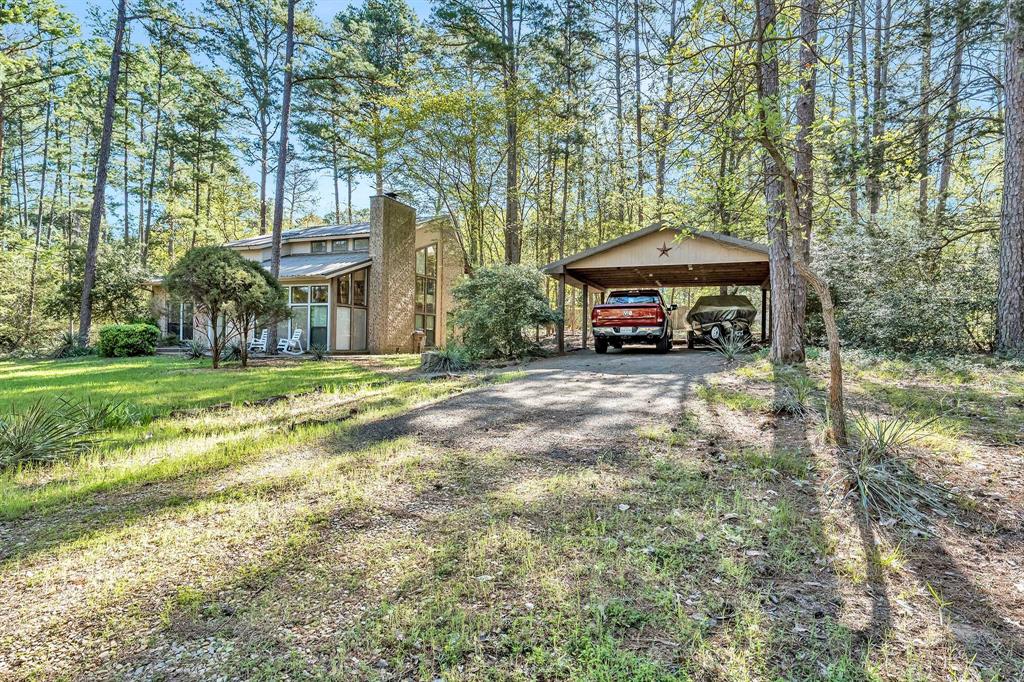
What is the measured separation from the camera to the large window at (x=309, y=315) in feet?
57.2

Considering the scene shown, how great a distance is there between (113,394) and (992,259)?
16.2 meters

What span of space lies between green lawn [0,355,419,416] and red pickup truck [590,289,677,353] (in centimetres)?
562

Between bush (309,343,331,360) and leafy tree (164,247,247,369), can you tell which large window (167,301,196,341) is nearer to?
bush (309,343,331,360)

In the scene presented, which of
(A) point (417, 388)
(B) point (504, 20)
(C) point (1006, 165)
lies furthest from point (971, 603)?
(B) point (504, 20)

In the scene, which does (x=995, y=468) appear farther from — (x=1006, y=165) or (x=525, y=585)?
(x=1006, y=165)

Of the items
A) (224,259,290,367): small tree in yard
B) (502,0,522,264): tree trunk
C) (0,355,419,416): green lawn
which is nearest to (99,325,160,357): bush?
(0,355,419,416): green lawn

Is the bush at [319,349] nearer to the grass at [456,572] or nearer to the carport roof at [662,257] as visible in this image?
the carport roof at [662,257]

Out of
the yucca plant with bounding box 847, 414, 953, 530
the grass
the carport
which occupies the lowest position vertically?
the grass

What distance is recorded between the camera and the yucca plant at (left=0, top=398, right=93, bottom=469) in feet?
13.7

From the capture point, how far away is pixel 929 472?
3.73 meters

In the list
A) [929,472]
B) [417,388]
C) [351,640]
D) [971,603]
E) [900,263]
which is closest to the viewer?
[351,640]

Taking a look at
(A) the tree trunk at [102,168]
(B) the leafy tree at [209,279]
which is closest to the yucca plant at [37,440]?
(B) the leafy tree at [209,279]

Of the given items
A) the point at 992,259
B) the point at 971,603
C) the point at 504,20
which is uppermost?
the point at 504,20

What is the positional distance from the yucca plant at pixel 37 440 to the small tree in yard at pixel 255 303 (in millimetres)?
6444
